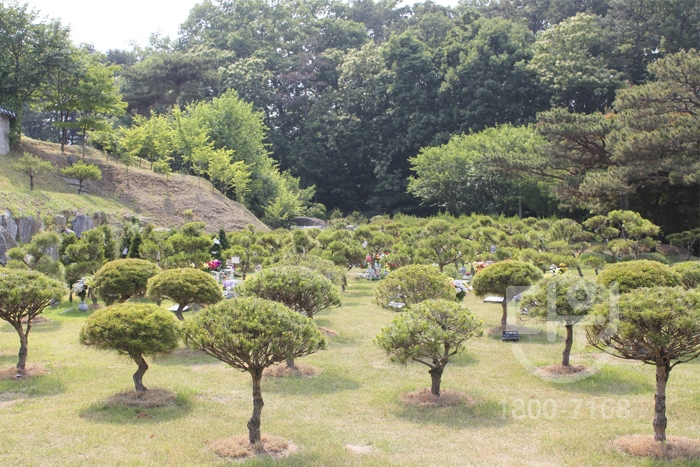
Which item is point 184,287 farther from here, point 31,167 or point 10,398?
point 31,167

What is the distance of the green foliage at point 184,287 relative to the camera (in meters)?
12.2

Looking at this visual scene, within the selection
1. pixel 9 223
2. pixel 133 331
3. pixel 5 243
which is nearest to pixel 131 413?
pixel 133 331

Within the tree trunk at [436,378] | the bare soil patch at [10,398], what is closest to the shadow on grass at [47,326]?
the bare soil patch at [10,398]

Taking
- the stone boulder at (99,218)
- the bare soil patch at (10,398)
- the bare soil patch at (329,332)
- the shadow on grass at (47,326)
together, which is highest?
the stone boulder at (99,218)

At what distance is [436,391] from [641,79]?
4164 centimetres

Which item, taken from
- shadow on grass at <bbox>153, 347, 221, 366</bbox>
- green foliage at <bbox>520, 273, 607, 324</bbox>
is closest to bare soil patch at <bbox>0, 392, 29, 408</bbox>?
shadow on grass at <bbox>153, 347, 221, 366</bbox>

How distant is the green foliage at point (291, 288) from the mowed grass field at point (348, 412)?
111 cm

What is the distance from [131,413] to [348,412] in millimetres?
3023

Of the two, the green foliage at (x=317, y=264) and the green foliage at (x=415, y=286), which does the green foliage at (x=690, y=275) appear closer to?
the green foliage at (x=415, y=286)

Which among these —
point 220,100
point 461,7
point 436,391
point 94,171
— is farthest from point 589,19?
point 436,391

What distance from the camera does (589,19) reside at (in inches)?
1741

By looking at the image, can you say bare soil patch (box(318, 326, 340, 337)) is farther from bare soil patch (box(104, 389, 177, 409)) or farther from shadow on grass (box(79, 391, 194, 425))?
shadow on grass (box(79, 391, 194, 425))

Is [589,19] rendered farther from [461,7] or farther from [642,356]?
[642,356]

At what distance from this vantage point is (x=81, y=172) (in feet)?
97.9
